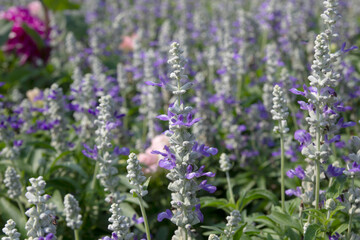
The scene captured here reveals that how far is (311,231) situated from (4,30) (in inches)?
275

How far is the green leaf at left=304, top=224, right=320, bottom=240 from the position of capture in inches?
117

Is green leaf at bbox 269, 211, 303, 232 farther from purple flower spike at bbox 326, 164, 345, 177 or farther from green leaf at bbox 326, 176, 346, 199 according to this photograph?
purple flower spike at bbox 326, 164, 345, 177

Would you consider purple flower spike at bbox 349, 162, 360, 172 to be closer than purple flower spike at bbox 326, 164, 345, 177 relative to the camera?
Yes

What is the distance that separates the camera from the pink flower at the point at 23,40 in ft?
27.6

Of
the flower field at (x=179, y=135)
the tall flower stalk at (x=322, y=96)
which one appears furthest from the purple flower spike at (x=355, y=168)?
the tall flower stalk at (x=322, y=96)

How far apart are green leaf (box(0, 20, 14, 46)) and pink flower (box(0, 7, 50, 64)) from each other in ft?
0.41

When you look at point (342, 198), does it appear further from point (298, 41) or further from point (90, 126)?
point (298, 41)

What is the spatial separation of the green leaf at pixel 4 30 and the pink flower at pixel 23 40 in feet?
0.41

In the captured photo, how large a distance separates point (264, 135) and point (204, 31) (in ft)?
11.2

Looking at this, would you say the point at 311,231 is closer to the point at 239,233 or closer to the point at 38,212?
the point at 239,233

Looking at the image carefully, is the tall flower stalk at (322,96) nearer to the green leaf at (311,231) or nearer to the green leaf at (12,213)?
the green leaf at (311,231)

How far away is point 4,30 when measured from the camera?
26.3ft

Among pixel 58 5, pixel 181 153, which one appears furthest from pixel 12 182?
pixel 58 5

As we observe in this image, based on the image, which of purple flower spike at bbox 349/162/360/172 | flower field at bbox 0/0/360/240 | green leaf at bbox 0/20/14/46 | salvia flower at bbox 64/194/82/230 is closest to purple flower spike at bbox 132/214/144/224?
flower field at bbox 0/0/360/240
